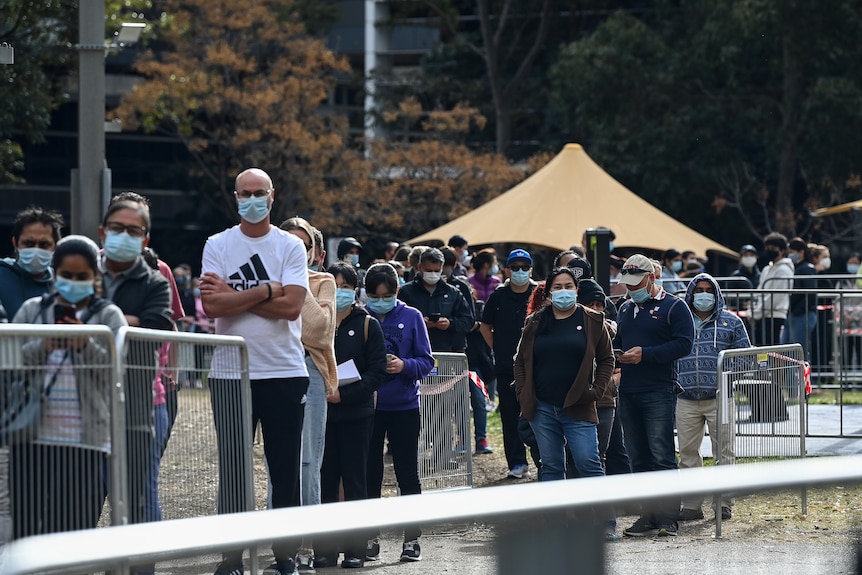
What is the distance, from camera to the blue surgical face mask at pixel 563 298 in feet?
28.2

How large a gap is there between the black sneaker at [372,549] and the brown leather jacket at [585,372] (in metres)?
→ 5.60

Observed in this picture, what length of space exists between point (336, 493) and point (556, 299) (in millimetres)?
1743

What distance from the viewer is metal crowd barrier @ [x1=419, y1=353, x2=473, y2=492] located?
9961 mm

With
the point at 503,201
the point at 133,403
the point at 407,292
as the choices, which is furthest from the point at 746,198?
the point at 133,403

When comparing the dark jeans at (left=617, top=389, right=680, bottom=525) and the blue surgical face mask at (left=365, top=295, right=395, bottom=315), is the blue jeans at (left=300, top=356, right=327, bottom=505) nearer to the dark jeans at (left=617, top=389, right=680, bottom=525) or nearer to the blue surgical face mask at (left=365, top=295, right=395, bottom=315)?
A: the blue surgical face mask at (left=365, top=295, right=395, bottom=315)

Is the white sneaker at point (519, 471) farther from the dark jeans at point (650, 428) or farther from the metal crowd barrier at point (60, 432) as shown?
the metal crowd barrier at point (60, 432)

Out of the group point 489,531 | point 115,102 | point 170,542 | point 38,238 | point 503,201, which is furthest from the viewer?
point 115,102

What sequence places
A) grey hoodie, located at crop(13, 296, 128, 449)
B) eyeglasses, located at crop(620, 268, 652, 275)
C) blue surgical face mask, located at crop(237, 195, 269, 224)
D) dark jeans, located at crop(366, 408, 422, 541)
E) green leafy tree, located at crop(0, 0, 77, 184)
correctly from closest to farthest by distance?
grey hoodie, located at crop(13, 296, 128, 449), blue surgical face mask, located at crop(237, 195, 269, 224), dark jeans, located at crop(366, 408, 422, 541), eyeglasses, located at crop(620, 268, 652, 275), green leafy tree, located at crop(0, 0, 77, 184)

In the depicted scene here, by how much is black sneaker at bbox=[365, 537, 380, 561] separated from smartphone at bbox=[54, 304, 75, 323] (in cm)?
283

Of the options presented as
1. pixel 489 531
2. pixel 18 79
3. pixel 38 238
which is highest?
pixel 18 79

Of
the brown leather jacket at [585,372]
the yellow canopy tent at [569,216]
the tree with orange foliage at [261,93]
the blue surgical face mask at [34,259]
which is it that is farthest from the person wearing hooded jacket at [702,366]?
the tree with orange foliage at [261,93]

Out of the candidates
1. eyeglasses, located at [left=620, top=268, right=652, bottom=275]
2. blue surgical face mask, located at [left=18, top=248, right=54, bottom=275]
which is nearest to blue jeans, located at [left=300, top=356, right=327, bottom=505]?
blue surgical face mask, located at [left=18, top=248, right=54, bottom=275]

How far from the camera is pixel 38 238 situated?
687 cm

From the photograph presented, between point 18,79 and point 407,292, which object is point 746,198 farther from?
point 407,292
